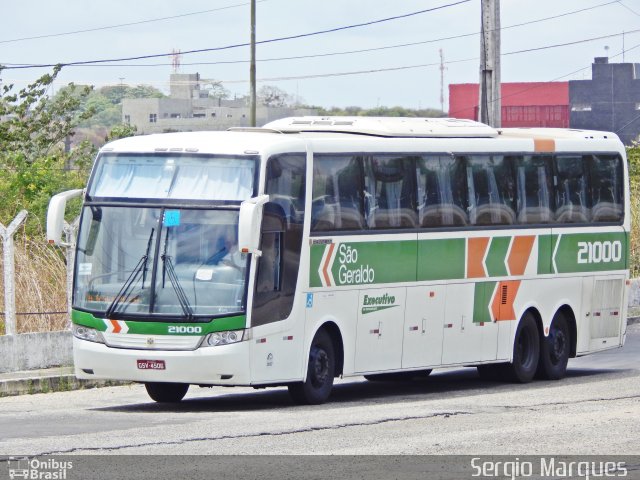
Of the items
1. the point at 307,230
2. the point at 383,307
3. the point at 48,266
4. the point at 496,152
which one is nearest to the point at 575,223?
the point at 496,152

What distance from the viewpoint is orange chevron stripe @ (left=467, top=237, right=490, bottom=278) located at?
2009 centimetres

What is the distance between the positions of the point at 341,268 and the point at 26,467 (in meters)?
7.02

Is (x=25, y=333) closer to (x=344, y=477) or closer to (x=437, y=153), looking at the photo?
(x=437, y=153)

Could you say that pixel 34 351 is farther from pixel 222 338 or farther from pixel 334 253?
pixel 222 338

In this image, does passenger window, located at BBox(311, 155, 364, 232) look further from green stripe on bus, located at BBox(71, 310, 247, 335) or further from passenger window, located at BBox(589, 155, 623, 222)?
passenger window, located at BBox(589, 155, 623, 222)

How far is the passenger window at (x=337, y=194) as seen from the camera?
17.7 meters

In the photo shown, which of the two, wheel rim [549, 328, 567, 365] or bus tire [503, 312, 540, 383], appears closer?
bus tire [503, 312, 540, 383]

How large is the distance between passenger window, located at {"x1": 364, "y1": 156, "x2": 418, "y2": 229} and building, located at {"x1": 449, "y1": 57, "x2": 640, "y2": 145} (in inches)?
3221

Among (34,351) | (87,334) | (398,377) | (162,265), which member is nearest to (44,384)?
(34,351)

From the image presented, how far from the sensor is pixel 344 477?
36.8ft

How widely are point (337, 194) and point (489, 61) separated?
38.3ft

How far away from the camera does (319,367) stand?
17672mm
